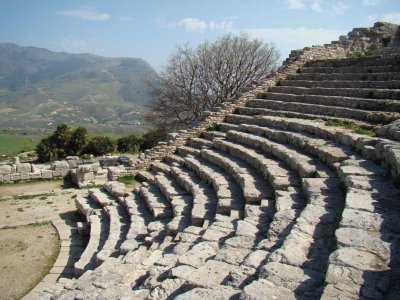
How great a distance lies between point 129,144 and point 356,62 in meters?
12.7

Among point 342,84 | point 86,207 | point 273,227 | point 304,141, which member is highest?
point 342,84

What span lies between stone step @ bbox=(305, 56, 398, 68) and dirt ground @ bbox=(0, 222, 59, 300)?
38.7 ft

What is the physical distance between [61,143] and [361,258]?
18097 millimetres

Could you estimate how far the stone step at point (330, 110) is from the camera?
10094 mm

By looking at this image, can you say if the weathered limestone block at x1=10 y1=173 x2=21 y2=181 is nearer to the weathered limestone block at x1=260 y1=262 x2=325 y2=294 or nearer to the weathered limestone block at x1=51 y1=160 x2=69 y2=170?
the weathered limestone block at x1=51 y1=160 x2=69 y2=170

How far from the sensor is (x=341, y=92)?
12828 millimetres

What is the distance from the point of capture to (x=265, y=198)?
7523 mm

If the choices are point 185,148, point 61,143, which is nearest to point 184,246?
point 185,148

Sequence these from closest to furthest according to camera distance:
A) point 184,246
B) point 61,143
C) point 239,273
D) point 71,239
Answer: point 239,273, point 184,246, point 71,239, point 61,143

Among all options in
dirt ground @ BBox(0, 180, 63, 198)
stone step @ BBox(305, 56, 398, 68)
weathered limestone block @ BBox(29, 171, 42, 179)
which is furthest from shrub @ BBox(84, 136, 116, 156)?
stone step @ BBox(305, 56, 398, 68)

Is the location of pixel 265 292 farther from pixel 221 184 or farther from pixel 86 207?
pixel 86 207

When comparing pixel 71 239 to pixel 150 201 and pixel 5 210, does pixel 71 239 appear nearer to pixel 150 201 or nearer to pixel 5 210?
pixel 150 201

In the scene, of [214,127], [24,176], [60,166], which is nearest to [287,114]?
[214,127]

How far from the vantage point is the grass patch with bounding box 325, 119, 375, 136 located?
9.16 m
